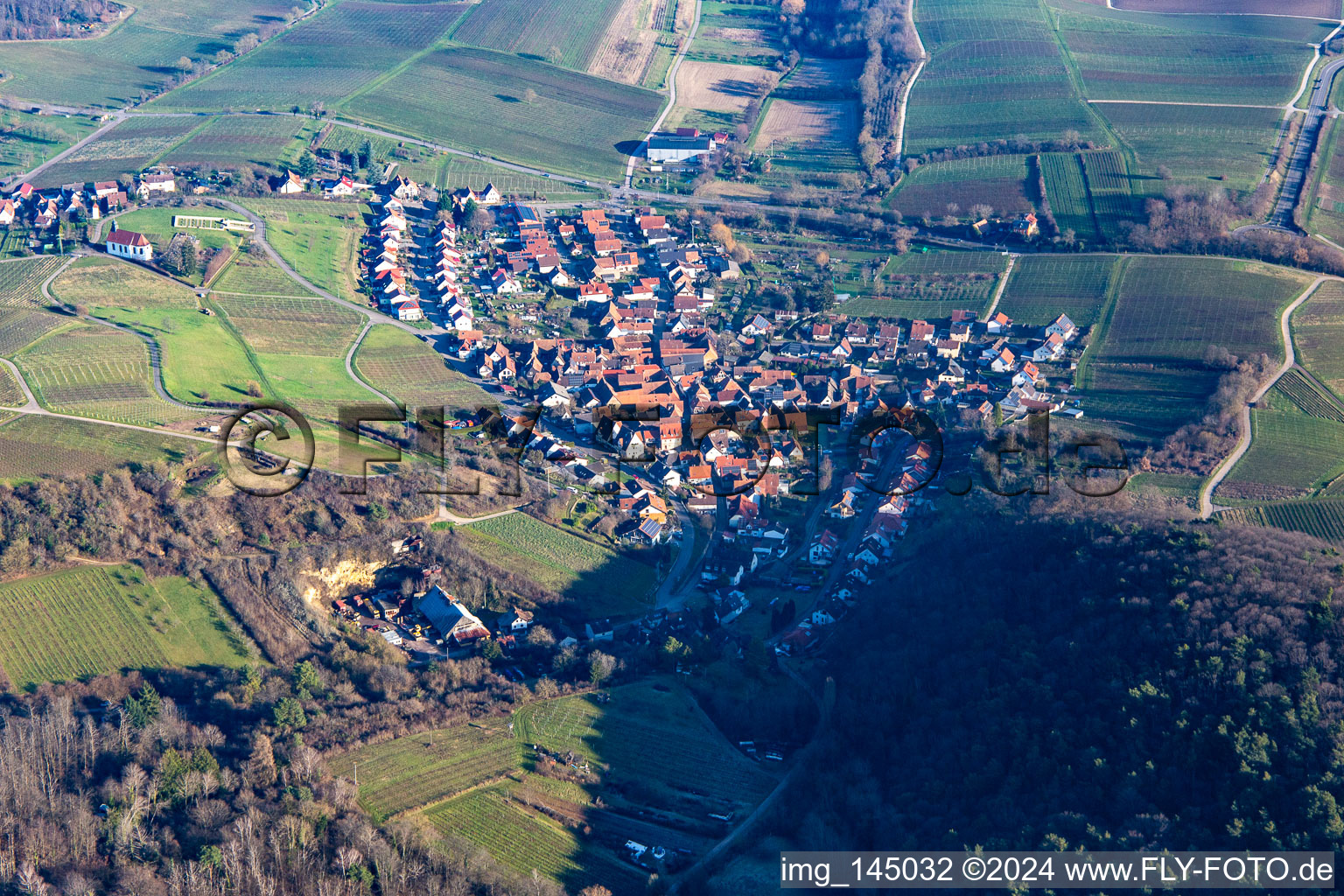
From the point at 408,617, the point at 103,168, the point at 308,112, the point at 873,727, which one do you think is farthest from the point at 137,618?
the point at 308,112

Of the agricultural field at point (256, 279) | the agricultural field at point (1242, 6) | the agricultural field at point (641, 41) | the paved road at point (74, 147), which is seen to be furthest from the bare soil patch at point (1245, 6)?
the paved road at point (74, 147)

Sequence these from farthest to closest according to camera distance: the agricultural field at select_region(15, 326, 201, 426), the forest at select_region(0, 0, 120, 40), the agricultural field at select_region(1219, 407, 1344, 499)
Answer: the forest at select_region(0, 0, 120, 40)
the agricultural field at select_region(15, 326, 201, 426)
the agricultural field at select_region(1219, 407, 1344, 499)

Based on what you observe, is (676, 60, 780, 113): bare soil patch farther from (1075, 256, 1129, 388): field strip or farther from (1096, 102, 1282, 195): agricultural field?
(1075, 256, 1129, 388): field strip

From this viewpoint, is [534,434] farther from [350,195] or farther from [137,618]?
[350,195]

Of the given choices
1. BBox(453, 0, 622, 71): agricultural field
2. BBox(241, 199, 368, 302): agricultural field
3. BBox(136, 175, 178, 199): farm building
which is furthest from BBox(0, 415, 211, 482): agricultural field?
BBox(453, 0, 622, 71): agricultural field

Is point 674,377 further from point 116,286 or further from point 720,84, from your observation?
point 720,84
